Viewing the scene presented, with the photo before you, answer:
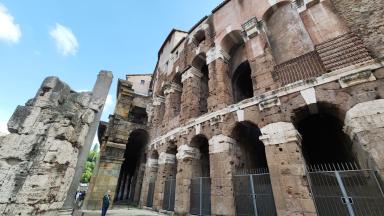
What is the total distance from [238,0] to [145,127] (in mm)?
9946

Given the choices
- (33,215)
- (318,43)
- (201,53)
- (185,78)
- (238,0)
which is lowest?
(33,215)

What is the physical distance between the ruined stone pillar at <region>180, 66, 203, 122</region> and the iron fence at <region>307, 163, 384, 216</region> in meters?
6.08

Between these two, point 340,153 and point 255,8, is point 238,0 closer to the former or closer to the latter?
point 255,8

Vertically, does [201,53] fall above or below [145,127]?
above

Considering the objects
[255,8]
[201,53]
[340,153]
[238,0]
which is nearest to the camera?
[340,153]

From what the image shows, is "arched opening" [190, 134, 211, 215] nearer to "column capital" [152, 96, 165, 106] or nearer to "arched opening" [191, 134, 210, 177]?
"arched opening" [191, 134, 210, 177]

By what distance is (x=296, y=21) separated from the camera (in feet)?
25.5

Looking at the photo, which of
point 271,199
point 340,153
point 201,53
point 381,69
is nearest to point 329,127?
point 340,153

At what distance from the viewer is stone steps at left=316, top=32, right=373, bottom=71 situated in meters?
5.04

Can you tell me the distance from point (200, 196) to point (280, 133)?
13.3ft

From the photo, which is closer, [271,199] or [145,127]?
[271,199]

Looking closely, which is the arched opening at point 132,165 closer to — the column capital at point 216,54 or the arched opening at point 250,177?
the column capital at point 216,54

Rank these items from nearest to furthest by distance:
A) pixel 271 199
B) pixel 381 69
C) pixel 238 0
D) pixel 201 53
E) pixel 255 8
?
pixel 381 69
pixel 271 199
pixel 255 8
pixel 238 0
pixel 201 53

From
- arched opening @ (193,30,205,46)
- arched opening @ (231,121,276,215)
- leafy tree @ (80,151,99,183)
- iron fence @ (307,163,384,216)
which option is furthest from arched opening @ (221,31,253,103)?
leafy tree @ (80,151,99,183)
